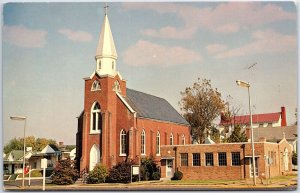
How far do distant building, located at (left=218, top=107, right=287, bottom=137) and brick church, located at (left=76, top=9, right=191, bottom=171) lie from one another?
350 cm

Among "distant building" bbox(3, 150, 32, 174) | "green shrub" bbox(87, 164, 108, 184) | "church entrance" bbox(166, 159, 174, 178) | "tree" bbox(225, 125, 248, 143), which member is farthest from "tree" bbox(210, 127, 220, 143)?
"distant building" bbox(3, 150, 32, 174)

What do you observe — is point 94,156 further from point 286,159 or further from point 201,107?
point 286,159

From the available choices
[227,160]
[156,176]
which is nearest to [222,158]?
[227,160]

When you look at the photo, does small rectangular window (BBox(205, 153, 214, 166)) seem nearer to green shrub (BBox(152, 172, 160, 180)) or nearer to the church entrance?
the church entrance

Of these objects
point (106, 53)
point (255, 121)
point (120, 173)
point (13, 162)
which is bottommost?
point (120, 173)

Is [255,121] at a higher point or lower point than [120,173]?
higher

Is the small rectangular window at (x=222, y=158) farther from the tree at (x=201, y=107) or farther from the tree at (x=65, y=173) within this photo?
the tree at (x=65, y=173)

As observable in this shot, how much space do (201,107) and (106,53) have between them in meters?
8.19

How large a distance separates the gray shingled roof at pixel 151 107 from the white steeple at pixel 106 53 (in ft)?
5.82

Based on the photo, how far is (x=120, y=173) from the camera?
26766mm

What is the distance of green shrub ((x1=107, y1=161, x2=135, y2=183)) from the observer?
86.3 feet

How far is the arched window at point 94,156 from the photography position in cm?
2927

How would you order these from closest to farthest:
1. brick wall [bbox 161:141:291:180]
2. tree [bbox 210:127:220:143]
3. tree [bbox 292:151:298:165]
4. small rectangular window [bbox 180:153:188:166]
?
1. tree [bbox 292:151:298:165]
2. brick wall [bbox 161:141:291:180]
3. small rectangular window [bbox 180:153:188:166]
4. tree [bbox 210:127:220:143]

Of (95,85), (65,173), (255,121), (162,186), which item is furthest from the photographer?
(95,85)
